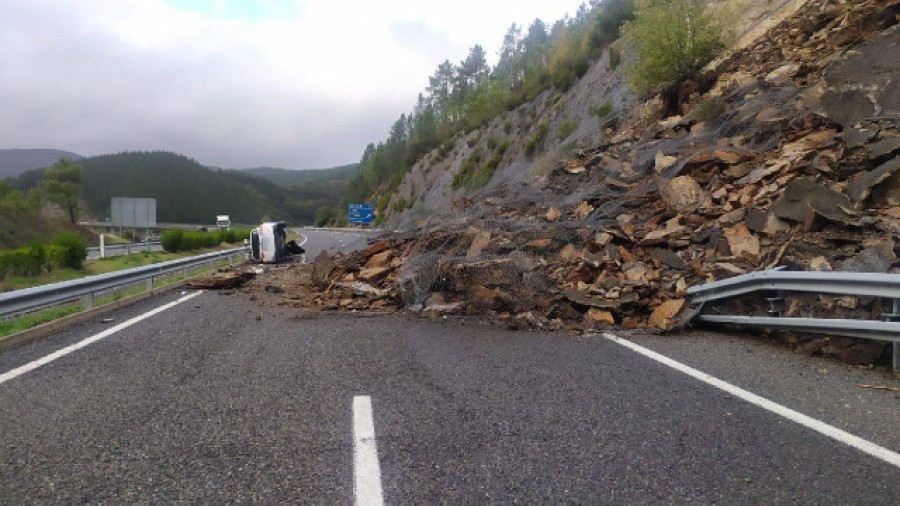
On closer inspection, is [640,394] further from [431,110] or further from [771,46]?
[431,110]

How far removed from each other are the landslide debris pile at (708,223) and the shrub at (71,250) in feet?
61.5

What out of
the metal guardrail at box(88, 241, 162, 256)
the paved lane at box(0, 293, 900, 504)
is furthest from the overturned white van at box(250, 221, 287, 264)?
the metal guardrail at box(88, 241, 162, 256)

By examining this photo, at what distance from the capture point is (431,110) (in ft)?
306

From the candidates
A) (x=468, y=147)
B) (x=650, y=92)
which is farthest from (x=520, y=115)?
(x=650, y=92)

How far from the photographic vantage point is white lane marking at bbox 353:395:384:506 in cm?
278

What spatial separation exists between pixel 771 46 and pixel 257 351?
1850cm

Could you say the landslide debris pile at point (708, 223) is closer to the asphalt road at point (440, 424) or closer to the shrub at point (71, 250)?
the asphalt road at point (440, 424)

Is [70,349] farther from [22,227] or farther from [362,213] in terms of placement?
[362,213]

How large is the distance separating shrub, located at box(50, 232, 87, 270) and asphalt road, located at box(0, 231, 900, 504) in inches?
972

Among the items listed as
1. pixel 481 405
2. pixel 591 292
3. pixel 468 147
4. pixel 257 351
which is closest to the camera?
pixel 481 405

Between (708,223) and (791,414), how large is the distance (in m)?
6.08

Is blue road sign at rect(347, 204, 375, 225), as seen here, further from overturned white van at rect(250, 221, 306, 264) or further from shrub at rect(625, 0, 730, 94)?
shrub at rect(625, 0, 730, 94)

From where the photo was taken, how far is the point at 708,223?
31.3ft

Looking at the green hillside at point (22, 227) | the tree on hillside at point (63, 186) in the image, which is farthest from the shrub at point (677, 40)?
the tree on hillside at point (63, 186)
